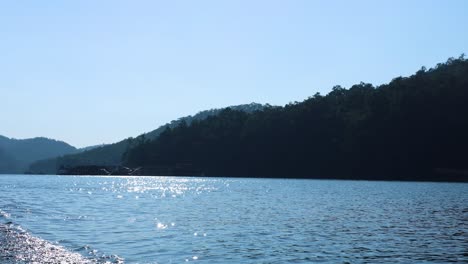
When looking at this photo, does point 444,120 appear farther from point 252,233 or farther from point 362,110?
point 252,233

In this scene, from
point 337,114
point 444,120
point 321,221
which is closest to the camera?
point 321,221

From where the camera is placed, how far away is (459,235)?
36.8m

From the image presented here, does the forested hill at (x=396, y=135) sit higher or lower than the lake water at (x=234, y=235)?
higher

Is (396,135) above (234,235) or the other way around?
above

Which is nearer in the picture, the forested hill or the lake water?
the lake water

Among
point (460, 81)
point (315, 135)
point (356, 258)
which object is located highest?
point (460, 81)

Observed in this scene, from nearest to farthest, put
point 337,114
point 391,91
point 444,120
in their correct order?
point 444,120 < point 391,91 < point 337,114

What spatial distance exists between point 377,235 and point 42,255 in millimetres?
20018

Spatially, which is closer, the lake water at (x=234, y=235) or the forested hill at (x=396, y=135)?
the lake water at (x=234, y=235)

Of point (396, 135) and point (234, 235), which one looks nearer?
point (234, 235)

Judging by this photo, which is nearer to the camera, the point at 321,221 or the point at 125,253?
the point at 125,253

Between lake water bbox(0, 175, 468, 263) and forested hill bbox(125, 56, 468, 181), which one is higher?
forested hill bbox(125, 56, 468, 181)

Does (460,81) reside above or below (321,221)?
above

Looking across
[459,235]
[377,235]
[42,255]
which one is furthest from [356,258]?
[42,255]
